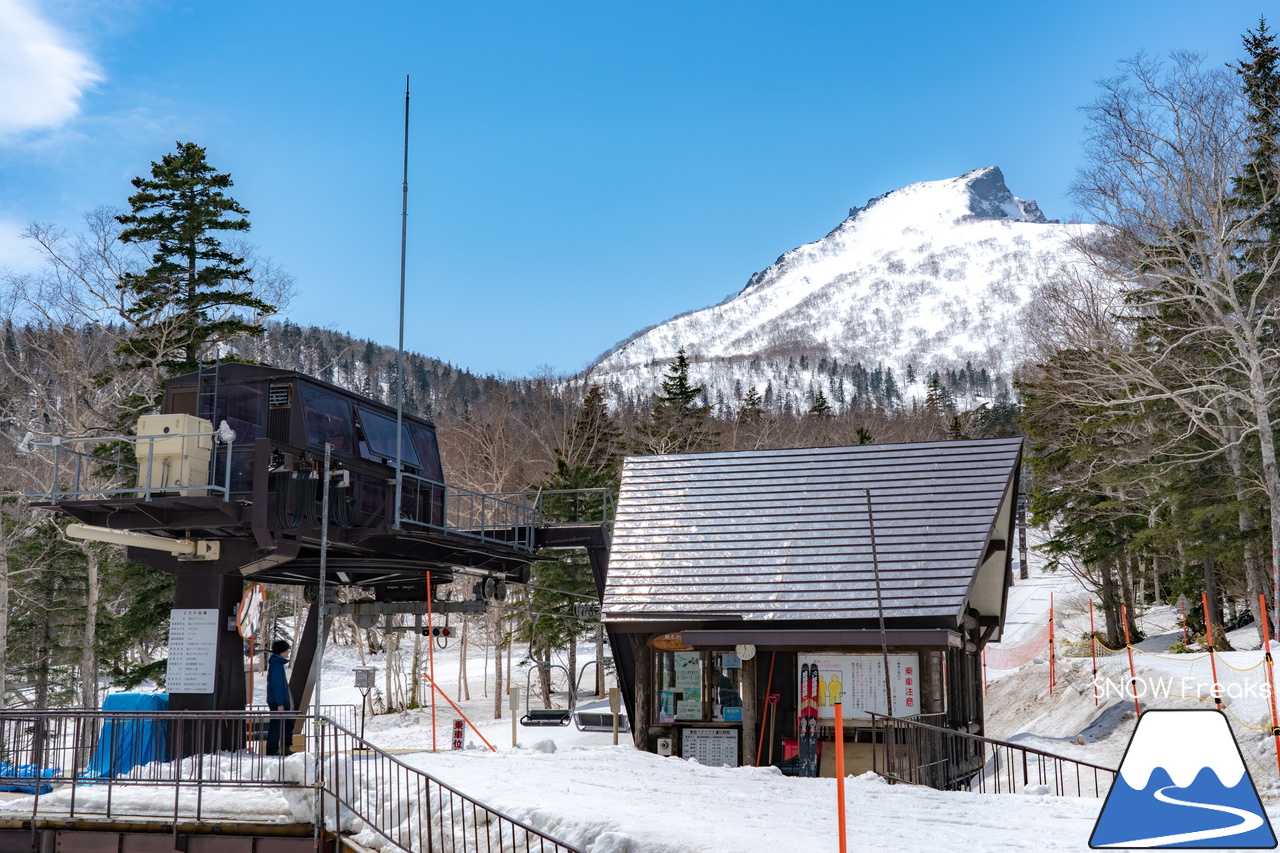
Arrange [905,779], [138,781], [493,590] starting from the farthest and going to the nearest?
[493,590], [905,779], [138,781]

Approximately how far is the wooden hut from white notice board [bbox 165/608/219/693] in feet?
22.9

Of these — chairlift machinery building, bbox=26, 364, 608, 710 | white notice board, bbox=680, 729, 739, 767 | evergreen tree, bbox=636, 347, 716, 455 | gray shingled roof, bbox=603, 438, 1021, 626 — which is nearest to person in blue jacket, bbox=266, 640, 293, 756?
chairlift machinery building, bbox=26, 364, 608, 710

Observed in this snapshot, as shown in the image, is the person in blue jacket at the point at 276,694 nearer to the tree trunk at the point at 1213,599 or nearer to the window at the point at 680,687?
the window at the point at 680,687

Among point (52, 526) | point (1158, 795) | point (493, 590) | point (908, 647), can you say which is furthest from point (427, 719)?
point (1158, 795)

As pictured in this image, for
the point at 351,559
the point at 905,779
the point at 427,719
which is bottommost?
the point at 427,719

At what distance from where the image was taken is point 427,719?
40.3 meters

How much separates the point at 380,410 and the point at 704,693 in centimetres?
863

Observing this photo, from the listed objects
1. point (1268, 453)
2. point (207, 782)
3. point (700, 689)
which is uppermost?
point (1268, 453)

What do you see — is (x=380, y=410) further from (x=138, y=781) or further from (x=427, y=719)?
(x=427, y=719)

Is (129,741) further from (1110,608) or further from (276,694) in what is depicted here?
(1110,608)

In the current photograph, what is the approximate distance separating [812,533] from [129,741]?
12.4m

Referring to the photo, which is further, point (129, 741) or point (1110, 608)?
point (1110, 608)

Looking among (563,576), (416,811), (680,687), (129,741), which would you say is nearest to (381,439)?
(129,741)

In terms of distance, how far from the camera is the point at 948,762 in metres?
18.1
